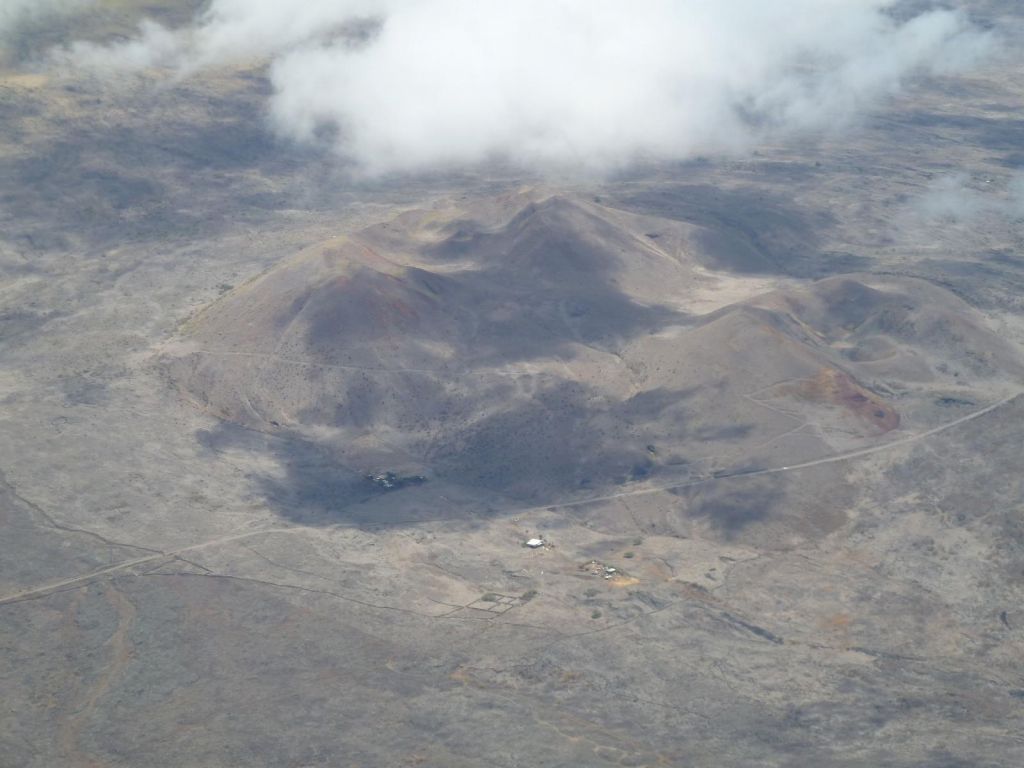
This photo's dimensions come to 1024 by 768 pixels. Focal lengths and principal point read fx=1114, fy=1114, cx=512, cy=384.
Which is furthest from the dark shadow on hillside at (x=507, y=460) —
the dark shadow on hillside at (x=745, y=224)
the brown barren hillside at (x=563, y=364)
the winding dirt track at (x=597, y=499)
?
the dark shadow on hillside at (x=745, y=224)

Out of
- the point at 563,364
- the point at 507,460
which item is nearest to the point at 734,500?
the point at 507,460

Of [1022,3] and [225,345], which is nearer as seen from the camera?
[225,345]

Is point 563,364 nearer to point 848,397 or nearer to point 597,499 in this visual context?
point 597,499

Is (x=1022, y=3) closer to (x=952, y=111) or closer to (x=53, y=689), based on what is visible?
(x=952, y=111)

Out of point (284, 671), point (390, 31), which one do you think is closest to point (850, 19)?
point (390, 31)

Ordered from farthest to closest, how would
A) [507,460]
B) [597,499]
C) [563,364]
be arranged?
[563,364] → [507,460] → [597,499]

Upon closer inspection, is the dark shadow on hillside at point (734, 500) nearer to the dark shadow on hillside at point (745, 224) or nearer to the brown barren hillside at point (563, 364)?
the brown barren hillside at point (563, 364)

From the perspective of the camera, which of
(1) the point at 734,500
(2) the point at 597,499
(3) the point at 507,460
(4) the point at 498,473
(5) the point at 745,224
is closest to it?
(1) the point at 734,500

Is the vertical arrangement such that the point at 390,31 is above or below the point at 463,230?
above
